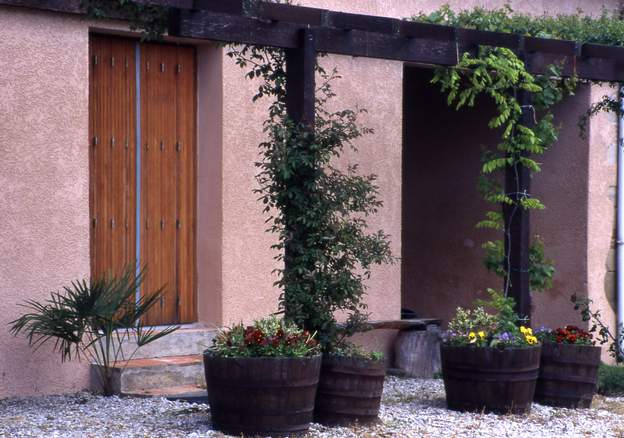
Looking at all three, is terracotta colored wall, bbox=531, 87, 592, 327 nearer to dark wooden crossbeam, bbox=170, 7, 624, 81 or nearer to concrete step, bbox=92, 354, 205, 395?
dark wooden crossbeam, bbox=170, 7, 624, 81

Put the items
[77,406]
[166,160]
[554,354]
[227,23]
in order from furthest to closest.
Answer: [166,160], [554,354], [77,406], [227,23]

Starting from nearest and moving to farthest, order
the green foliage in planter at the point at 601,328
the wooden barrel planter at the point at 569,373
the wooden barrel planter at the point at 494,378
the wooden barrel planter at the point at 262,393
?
the wooden barrel planter at the point at 262,393, the wooden barrel planter at the point at 494,378, the wooden barrel planter at the point at 569,373, the green foliage in planter at the point at 601,328

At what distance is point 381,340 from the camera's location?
369 inches

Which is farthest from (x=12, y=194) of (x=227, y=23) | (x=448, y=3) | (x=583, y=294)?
Result: (x=583, y=294)

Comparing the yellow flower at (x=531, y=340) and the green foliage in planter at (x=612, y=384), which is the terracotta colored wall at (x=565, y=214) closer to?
the green foliage in planter at (x=612, y=384)

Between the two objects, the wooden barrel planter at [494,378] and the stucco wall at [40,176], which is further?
the stucco wall at [40,176]

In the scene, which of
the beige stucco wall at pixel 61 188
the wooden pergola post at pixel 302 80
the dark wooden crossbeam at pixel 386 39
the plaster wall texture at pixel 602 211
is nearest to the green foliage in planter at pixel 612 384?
the plaster wall texture at pixel 602 211

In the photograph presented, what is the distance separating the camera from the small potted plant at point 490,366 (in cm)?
701

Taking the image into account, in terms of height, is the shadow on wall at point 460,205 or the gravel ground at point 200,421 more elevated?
the shadow on wall at point 460,205

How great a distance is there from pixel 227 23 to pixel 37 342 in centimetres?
266

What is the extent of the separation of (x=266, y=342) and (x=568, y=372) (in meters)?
2.68

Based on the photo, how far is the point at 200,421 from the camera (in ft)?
20.7

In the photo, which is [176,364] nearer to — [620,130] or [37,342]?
[37,342]

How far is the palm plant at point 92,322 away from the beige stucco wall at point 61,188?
0.13 m
